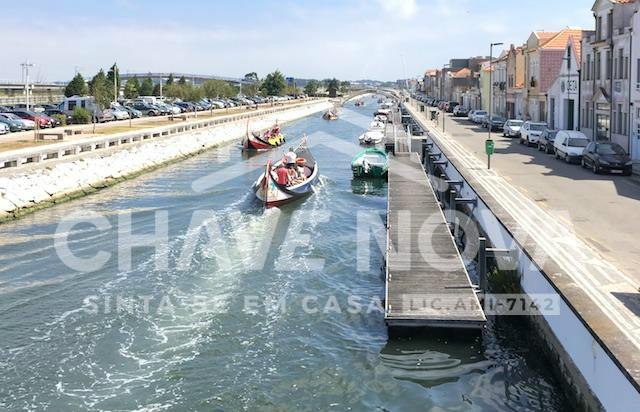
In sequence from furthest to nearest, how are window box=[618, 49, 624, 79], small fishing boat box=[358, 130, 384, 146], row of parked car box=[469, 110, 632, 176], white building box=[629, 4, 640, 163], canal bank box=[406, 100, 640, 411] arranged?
1. small fishing boat box=[358, 130, 384, 146]
2. window box=[618, 49, 624, 79]
3. white building box=[629, 4, 640, 163]
4. row of parked car box=[469, 110, 632, 176]
5. canal bank box=[406, 100, 640, 411]

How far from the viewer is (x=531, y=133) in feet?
143

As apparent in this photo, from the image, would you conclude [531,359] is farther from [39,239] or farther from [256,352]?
[39,239]

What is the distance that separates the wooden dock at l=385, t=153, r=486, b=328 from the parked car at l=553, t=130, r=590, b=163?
1176cm

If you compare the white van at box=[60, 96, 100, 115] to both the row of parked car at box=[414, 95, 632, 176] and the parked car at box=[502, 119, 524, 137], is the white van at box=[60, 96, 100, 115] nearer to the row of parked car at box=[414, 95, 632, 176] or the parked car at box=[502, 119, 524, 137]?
the parked car at box=[502, 119, 524, 137]

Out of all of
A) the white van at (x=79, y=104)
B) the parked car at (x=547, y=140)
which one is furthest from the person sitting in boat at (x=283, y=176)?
the white van at (x=79, y=104)

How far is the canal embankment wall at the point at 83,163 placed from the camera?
2873 centimetres

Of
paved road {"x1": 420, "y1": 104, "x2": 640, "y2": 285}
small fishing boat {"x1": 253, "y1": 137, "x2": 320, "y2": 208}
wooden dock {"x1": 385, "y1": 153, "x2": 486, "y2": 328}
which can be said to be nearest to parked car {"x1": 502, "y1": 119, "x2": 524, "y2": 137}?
paved road {"x1": 420, "y1": 104, "x2": 640, "y2": 285}

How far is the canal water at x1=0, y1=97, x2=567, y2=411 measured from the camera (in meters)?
12.3

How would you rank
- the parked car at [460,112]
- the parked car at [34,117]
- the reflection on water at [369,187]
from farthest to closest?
the parked car at [460,112] → the parked car at [34,117] → the reflection on water at [369,187]

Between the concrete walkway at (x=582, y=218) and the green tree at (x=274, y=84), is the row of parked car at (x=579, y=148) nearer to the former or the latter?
the concrete walkway at (x=582, y=218)

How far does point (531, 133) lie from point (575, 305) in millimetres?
33855

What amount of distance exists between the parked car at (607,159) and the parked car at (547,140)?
6940 millimetres

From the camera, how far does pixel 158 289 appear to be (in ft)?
58.9

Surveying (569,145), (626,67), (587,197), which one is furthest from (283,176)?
(626,67)
